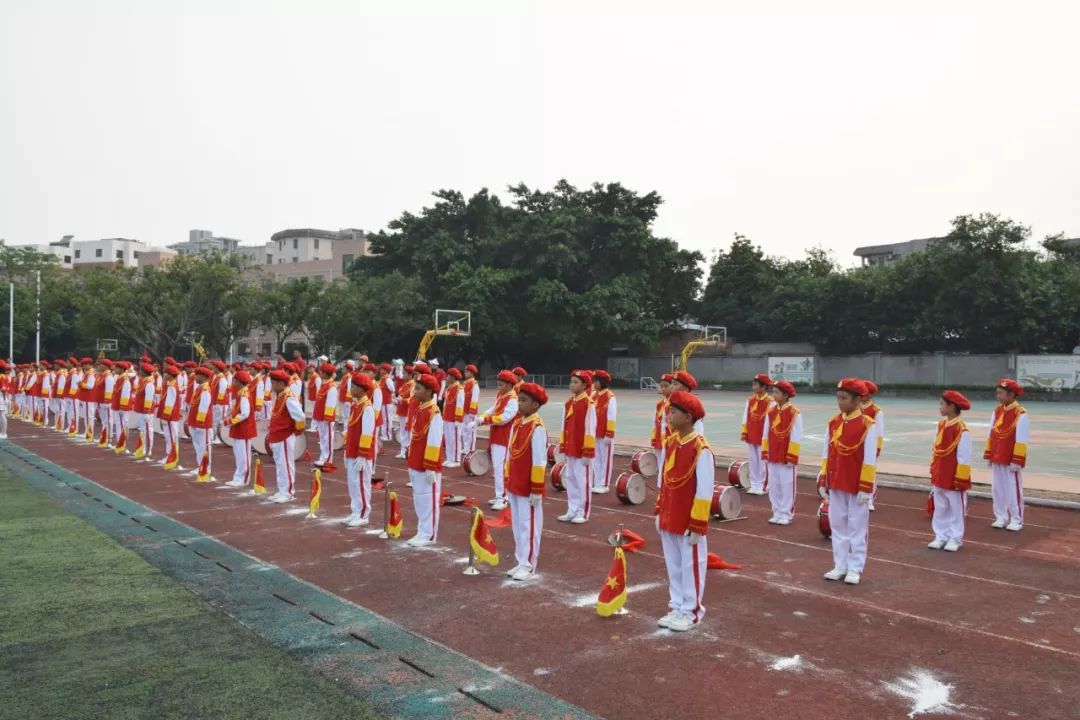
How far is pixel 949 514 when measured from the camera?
9.38m

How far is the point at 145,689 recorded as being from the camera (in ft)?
16.6

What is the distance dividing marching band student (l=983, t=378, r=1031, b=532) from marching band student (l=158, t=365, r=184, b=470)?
1370 centimetres

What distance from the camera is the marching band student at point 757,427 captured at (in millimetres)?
12641

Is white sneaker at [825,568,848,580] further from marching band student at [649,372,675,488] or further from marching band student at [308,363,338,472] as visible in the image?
marching band student at [308,363,338,472]

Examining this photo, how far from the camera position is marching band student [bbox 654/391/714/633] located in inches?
247

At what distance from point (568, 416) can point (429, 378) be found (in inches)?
121

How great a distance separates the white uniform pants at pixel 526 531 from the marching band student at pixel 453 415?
759cm

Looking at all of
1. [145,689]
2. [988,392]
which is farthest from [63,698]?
[988,392]

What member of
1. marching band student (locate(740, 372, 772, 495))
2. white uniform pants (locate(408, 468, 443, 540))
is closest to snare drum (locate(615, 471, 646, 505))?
marching band student (locate(740, 372, 772, 495))

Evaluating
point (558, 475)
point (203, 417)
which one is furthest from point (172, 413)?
point (558, 475)

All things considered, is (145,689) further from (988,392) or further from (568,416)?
(988,392)

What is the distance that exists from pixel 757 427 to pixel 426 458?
6.32 m

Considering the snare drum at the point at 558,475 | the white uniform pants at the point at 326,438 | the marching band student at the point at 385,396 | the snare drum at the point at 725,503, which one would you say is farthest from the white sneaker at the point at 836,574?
the marching band student at the point at 385,396

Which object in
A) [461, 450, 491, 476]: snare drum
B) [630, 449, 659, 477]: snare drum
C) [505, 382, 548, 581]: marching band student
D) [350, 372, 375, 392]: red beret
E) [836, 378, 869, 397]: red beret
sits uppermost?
[836, 378, 869, 397]: red beret
